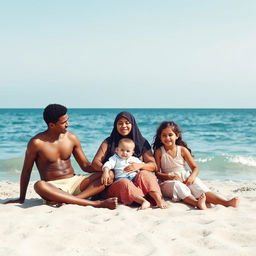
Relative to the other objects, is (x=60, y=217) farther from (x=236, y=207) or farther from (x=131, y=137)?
(x=236, y=207)

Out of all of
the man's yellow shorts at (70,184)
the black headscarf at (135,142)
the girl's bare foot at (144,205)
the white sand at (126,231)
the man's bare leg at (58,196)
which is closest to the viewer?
the white sand at (126,231)

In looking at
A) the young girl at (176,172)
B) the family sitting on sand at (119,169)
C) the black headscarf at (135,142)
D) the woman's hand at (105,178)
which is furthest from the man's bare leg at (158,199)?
the black headscarf at (135,142)

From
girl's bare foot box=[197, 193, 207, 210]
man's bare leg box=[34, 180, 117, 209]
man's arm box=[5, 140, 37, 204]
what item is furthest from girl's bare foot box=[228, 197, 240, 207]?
man's arm box=[5, 140, 37, 204]

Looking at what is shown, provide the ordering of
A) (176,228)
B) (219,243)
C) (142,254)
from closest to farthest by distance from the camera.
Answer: (142,254) → (219,243) → (176,228)

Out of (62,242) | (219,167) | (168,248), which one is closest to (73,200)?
(62,242)

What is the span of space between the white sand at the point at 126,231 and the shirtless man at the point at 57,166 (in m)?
0.23

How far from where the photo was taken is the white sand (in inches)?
142

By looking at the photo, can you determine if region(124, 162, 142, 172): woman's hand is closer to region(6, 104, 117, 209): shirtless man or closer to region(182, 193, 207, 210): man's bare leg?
region(6, 104, 117, 209): shirtless man

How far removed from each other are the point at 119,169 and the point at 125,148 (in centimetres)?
29

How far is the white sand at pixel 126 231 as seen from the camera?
A: 3.60 m

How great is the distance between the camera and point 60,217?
458 cm

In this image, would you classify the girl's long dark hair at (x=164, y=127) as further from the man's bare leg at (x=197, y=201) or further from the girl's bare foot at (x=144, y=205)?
the girl's bare foot at (x=144, y=205)

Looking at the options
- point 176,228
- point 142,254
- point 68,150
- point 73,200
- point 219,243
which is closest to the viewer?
point 142,254

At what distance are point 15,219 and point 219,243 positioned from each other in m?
2.19
